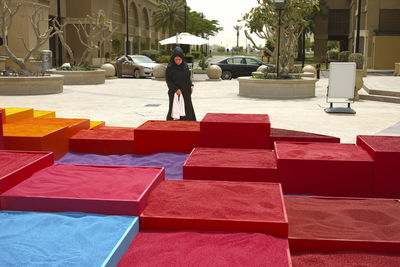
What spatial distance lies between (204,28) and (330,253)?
320ft

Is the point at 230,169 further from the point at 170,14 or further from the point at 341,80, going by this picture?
the point at 170,14

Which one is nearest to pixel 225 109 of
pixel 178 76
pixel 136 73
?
pixel 178 76

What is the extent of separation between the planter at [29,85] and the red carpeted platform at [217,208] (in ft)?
48.0

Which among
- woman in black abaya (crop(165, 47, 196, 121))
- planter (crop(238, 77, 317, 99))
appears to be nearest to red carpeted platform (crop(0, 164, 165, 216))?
woman in black abaya (crop(165, 47, 196, 121))

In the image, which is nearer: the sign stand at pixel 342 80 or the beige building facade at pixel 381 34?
the sign stand at pixel 342 80

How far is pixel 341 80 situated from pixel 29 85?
1143 centimetres

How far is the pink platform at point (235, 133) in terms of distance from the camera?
7.54 meters

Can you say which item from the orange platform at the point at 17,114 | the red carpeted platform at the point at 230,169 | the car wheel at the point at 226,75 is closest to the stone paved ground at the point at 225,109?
the orange platform at the point at 17,114

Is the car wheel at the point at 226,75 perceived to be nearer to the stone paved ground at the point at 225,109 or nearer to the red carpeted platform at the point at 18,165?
the stone paved ground at the point at 225,109

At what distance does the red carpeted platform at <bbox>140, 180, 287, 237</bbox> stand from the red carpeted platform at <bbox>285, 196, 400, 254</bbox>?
22 centimetres

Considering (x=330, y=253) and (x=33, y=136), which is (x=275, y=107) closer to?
(x=33, y=136)

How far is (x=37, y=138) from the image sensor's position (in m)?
7.16

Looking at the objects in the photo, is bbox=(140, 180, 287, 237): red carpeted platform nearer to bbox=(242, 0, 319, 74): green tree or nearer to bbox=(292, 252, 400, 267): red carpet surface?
bbox=(292, 252, 400, 267): red carpet surface

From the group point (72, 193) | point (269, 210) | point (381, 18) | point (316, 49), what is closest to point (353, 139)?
point (269, 210)
